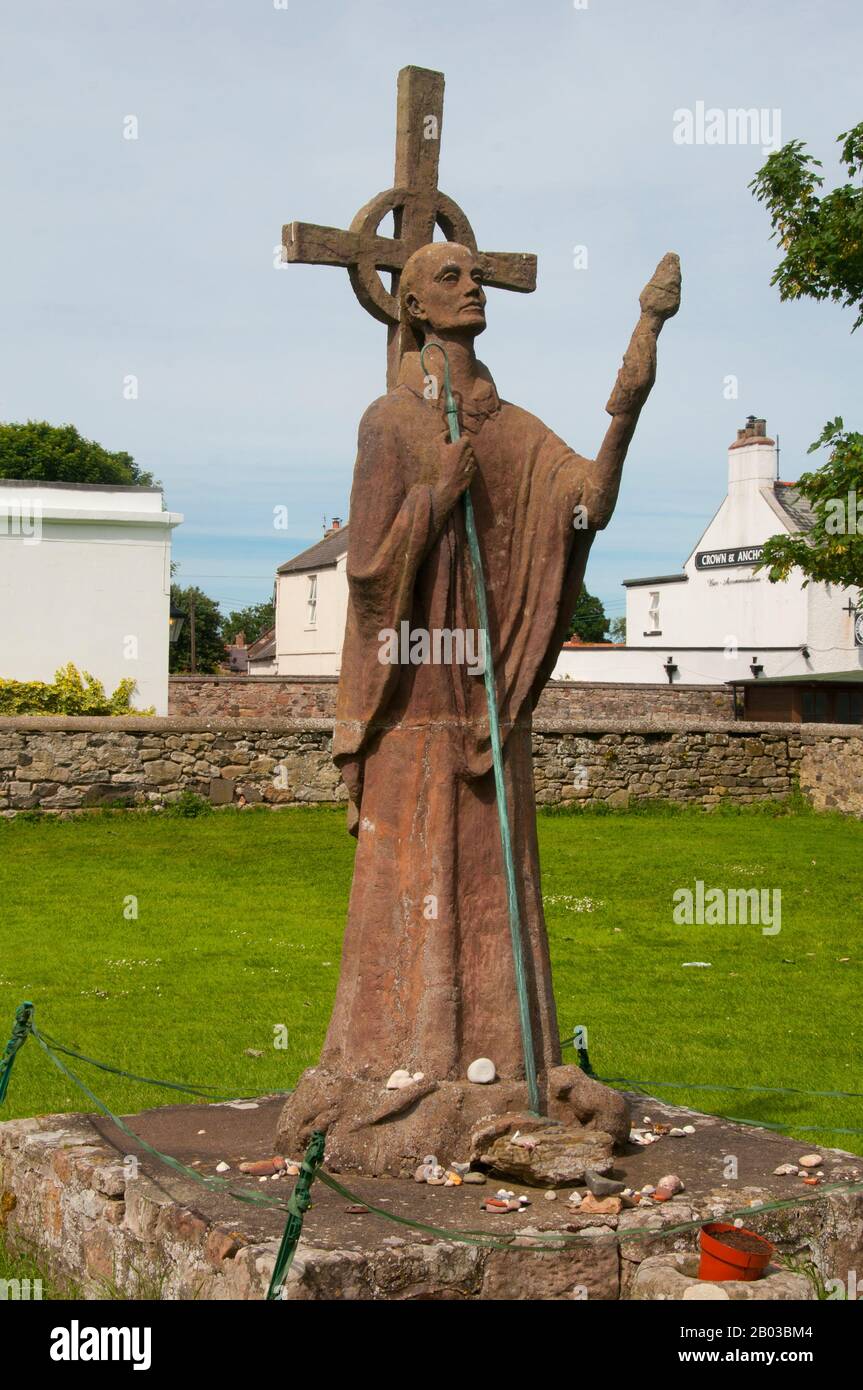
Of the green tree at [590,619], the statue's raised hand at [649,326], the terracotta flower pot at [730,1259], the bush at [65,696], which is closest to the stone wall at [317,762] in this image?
the bush at [65,696]

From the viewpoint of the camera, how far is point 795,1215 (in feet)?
16.4

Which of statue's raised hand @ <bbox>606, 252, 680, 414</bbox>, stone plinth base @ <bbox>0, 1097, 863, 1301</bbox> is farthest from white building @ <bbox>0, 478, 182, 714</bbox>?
statue's raised hand @ <bbox>606, 252, 680, 414</bbox>

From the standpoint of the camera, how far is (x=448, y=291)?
5.61 metres

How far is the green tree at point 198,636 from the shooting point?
6794cm

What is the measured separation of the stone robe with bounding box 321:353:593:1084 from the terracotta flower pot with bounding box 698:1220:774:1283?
1133 millimetres

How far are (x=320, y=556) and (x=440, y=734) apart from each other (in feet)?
136

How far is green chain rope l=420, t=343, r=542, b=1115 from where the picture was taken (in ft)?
17.7

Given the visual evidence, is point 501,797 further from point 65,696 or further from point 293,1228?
point 65,696

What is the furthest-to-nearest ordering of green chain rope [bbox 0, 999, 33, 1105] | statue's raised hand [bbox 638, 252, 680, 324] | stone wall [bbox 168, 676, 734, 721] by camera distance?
stone wall [bbox 168, 676, 734, 721] < green chain rope [bbox 0, 999, 33, 1105] < statue's raised hand [bbox 638, 252, 680, 324]

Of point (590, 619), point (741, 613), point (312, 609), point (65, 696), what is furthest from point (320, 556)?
point (590, 619)

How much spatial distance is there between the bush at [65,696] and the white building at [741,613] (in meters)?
14.2

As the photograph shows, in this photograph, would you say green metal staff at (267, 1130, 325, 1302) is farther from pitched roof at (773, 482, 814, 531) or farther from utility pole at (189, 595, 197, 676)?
utility pole at (189, 595, 197, 676)

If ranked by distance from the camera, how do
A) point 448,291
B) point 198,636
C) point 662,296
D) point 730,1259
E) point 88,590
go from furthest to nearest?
point 198,636 → point 88,590 → point 448,291 → point 662,296 → point 730,1259
